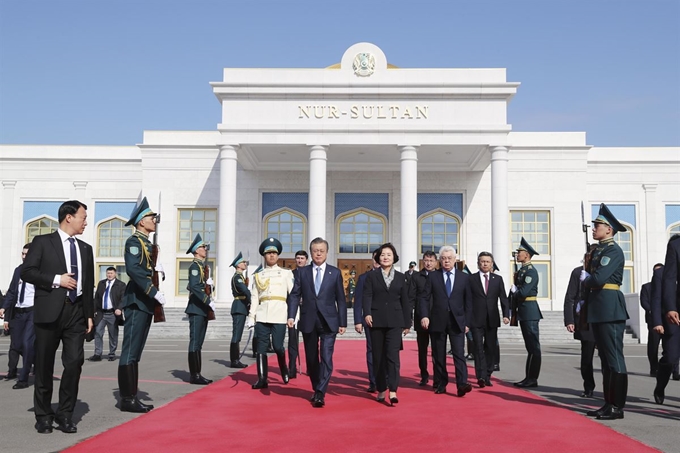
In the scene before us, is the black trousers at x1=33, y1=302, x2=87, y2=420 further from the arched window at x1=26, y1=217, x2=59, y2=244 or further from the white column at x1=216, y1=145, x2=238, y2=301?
the arched window at x1=26, y1=217, x2=59, y2=244

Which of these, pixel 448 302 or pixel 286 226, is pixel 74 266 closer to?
pixel 448 302

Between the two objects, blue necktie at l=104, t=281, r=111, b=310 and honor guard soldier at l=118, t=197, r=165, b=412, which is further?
blue necktie at l=104, t=281, r=111, b=310

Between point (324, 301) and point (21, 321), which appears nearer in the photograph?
point (324, 301)

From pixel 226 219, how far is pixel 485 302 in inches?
748

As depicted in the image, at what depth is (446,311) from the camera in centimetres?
938

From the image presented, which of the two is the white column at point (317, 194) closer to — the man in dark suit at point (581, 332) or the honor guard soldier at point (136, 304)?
the man in dark suit at point (581, 332)

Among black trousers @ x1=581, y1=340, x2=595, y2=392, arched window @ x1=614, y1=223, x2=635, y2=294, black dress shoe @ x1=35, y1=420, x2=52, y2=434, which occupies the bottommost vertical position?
black dress shoe @ x1=35, y1=420, x2=52, y2=434

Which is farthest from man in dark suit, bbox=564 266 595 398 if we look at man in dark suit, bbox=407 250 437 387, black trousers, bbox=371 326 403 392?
black trousers, bbox=371 326 403 392

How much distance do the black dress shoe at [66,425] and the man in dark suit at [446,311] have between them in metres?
4.59

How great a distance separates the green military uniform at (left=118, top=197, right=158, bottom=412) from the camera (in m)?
7.51

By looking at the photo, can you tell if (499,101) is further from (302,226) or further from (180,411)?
(180,411)

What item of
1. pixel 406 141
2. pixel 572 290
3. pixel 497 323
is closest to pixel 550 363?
pixel 497 323

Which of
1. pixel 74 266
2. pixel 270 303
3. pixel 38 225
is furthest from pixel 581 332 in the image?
pixel 38 225

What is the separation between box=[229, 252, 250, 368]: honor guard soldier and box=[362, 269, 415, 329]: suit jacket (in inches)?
172
